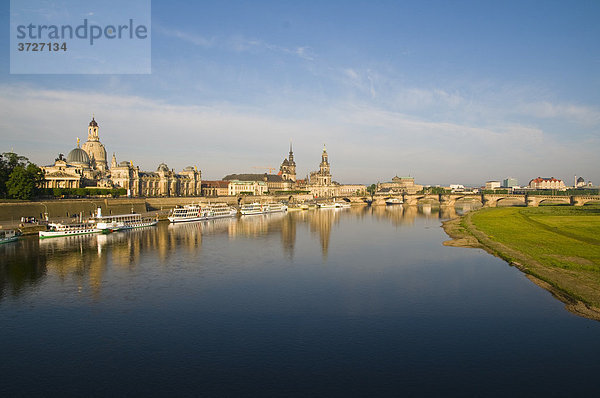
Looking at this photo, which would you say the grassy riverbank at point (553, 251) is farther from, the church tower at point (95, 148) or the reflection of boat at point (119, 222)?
the church tower at point (95, 148)

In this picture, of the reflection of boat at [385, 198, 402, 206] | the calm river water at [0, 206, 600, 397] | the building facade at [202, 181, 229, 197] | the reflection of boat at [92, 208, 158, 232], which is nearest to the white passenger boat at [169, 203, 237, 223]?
the reflection of boat at [92, 208, 158, 232]

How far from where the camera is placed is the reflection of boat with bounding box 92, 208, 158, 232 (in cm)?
5409

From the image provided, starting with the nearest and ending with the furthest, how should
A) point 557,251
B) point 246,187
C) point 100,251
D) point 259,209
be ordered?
point 557,251
point 100,251
point 259,209
point 246,187

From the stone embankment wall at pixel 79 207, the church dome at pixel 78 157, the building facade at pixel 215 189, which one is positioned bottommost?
the stone embankment wall at pixel 79 207

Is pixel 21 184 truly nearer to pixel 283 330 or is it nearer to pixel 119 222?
pixel 119 222

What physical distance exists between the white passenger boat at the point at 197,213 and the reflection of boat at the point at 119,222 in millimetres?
5068

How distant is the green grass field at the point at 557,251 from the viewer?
26008 mm

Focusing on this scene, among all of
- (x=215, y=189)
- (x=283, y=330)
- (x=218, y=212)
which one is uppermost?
(x=215, y=189)

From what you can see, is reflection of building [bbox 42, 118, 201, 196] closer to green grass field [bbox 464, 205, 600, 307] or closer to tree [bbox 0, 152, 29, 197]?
tree [bbox 0, 152, 29, 197]

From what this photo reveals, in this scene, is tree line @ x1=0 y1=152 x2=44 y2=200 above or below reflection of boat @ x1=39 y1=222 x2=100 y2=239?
above

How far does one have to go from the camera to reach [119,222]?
190 feet

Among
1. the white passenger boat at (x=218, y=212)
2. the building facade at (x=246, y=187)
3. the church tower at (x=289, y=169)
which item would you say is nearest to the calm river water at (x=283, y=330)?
the white passenger boat at (x=218, y=212)

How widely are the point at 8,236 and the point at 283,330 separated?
38459mm

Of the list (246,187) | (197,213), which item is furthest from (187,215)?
(246,187)
